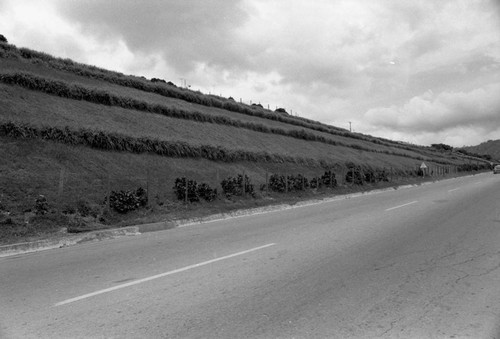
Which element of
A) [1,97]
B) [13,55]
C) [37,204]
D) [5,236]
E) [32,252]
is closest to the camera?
[32,252]

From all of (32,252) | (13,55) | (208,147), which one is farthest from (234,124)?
(32,252)

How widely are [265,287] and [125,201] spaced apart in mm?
9755

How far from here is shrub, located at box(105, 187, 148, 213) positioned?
1347cm

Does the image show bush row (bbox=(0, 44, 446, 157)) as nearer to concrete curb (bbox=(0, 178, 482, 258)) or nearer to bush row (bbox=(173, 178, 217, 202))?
bush row (bbox=(173, 178, 217, 202))

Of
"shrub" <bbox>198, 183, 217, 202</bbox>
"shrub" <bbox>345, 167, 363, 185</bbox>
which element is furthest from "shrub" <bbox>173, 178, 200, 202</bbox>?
"shrub" <bbox>345, 167, 363, 185</bbox>

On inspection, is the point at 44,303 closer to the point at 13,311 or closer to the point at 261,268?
the point at 13,311

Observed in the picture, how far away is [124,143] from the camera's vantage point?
70.3 feet

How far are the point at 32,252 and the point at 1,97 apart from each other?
14.5 metres

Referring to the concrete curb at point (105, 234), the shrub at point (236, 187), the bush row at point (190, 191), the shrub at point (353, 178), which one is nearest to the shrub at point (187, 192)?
the bush row at point (190, 191)

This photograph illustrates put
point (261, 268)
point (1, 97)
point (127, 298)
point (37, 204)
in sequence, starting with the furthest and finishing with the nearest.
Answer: point (1, 97), point (37, 204), point (261, 268), point (127, 298)

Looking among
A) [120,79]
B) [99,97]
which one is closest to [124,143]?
[99,97]

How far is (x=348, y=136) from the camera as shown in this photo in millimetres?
67938

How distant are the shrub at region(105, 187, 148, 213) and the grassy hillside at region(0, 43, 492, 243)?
53 mm

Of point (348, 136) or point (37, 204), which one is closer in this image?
point (37, 204)
